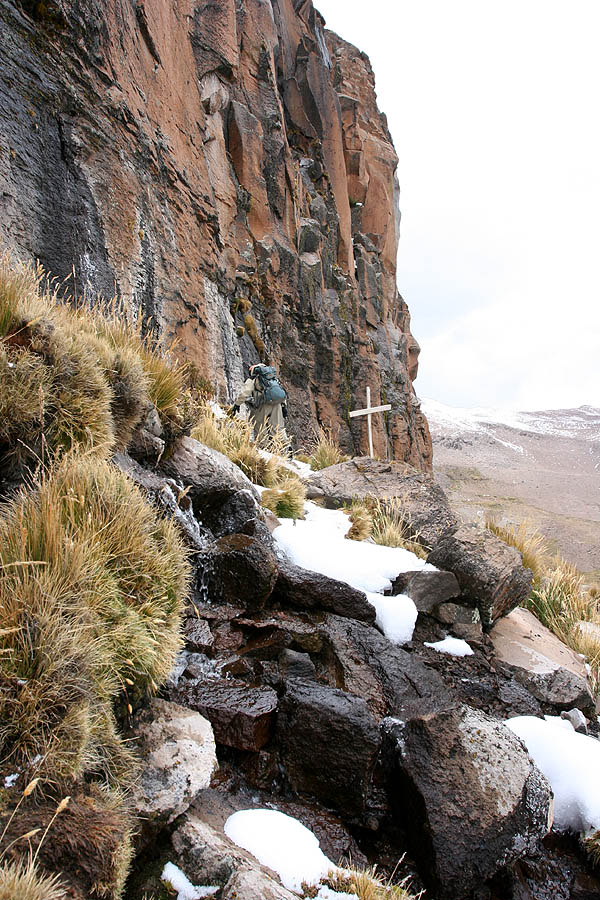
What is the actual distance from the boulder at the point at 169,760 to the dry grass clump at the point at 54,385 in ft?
5.06

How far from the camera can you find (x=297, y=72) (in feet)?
70.8

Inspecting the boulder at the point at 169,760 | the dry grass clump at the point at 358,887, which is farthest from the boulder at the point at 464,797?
the boulder at the point at 169,760

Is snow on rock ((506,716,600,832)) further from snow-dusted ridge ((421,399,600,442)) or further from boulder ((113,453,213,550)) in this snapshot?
snow-dusted ridge ((421,399,600,442))

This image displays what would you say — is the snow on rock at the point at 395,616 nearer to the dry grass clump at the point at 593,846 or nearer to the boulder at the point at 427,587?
the boulder at the point at 427,587

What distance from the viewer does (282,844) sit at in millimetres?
Result: 2025

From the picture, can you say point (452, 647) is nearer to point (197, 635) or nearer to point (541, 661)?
point (541, 661)

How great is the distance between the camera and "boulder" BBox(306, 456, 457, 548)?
675cm

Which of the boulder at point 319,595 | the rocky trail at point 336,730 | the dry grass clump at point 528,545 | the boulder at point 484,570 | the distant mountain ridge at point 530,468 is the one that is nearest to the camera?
the rocky trail at point 336,730

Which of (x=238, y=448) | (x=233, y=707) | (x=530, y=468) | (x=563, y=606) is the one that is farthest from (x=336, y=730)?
(x=530, y=468)

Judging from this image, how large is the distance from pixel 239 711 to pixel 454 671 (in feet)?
7.54

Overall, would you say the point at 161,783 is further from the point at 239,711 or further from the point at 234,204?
the point at 234,204

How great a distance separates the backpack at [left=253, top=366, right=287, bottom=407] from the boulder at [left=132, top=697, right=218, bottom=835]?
8011 millimetres

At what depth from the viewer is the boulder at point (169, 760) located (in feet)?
Answer: 6.04

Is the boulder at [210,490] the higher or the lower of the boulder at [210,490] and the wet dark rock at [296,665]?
the higher
